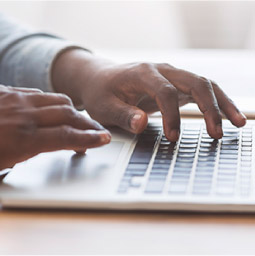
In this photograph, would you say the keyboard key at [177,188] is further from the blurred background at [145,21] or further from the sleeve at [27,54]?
the blurred background at [145,21]

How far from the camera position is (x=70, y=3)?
1923 millimetres

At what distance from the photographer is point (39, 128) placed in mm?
578

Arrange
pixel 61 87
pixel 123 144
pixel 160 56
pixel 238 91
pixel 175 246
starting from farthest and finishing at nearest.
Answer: pixel 160 56 < pixel 238 91 < pixel 61 87 < pixel 123 144 < pixel 175 246

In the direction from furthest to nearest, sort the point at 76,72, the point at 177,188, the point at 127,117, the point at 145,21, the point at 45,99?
the point at 145,21 → the point at 76,72 → the point at 127,117 → the point at 45,99 → the point at 177,188

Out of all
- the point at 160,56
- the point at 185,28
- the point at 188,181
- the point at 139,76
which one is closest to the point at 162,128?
the point at 139,76

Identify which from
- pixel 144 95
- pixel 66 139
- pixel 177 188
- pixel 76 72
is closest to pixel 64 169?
pixel 66 139

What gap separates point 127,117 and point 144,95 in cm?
8

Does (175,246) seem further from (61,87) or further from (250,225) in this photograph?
(61,87)

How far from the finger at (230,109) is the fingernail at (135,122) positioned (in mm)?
132

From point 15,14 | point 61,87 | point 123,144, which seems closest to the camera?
point 123,144

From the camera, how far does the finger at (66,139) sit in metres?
0.57

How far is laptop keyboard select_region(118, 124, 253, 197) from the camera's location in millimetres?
515

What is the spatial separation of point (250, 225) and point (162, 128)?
30cm

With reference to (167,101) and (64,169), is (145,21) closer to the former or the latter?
(167,101)
